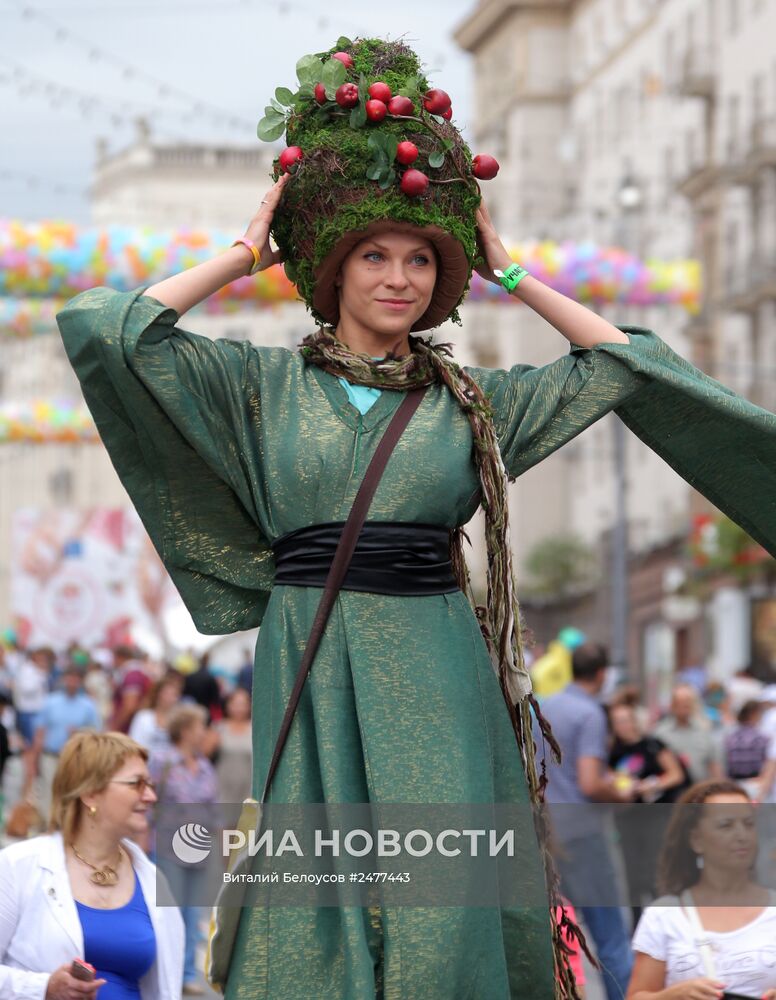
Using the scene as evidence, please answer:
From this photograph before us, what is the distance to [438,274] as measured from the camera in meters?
4.71

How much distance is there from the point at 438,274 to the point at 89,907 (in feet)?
6.93

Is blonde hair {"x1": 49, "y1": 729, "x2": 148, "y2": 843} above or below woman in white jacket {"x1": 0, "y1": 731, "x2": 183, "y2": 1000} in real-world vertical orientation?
above

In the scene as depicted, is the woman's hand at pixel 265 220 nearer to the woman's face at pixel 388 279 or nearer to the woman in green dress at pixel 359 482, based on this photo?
the woman in green dress at pixel 359 482

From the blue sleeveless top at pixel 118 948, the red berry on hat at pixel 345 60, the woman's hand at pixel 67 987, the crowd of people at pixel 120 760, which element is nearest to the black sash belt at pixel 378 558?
the red berry on hat at pixel 345 60

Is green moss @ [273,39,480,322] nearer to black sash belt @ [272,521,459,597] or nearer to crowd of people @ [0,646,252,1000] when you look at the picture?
black sash belt @ [272,521,459,597]

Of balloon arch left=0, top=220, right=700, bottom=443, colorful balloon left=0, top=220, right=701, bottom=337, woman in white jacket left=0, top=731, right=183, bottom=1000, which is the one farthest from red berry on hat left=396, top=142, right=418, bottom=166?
colorful balloon left=0, top=220, right=701, bottom=337

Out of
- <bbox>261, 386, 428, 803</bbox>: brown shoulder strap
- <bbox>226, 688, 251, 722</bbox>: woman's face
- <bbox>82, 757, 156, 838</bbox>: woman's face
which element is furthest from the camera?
<bbox>226, 688, 251, 722</bbox>: woman's face

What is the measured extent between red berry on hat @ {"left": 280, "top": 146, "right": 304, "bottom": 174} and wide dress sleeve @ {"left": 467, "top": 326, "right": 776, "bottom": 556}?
579 mm

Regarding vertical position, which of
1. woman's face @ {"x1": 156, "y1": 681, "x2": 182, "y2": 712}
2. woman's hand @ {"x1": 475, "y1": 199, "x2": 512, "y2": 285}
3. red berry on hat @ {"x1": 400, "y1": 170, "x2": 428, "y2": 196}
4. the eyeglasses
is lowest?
the eyeglasses

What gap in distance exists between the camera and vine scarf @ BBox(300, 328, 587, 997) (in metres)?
4.58

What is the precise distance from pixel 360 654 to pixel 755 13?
41.9 m

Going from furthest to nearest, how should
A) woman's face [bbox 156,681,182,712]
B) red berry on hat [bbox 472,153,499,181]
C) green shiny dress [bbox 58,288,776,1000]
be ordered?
woman's face [bbox 156,681,182,712], red berry on hat [bbox 472,153,499,181], green shiny dress [bbox 58,288,776,1000]

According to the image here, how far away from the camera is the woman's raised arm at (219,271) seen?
4496 mm

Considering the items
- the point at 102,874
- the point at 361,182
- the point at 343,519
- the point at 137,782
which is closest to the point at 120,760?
the point at 137,782
